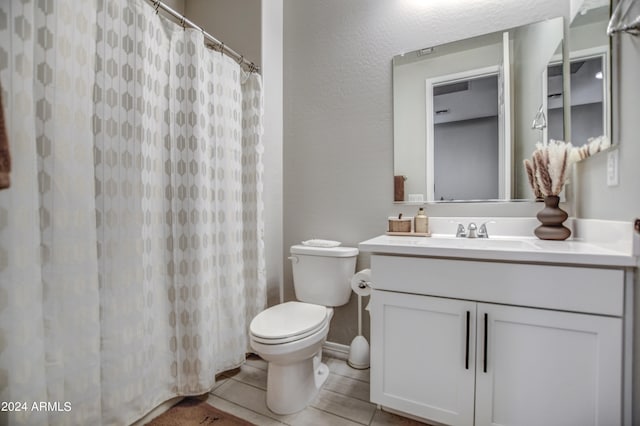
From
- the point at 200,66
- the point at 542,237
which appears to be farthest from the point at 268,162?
the point at 542,237

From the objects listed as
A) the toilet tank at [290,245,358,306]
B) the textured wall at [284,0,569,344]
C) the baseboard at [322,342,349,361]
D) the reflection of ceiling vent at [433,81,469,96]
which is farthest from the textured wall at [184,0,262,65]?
the baseboard at [322,342,349,361]

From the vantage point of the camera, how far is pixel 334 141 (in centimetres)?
195

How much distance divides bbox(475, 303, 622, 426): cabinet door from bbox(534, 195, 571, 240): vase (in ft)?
1.49

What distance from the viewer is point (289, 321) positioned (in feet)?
4.73

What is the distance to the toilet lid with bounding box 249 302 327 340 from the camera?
1318mm

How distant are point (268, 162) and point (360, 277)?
3.33ft

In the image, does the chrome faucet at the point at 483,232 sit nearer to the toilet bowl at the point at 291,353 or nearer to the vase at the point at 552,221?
the vase at the point at 552,221

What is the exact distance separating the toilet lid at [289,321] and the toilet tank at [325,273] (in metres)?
0.11

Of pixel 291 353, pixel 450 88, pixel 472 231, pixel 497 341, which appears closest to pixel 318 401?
pixel 291 353

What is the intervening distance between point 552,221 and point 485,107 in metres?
0.71

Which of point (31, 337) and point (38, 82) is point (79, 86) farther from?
point (31, 337)

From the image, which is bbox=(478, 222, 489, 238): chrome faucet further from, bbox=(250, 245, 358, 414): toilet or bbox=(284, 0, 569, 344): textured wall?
bbox=(250, 245, 358, 414): toilet

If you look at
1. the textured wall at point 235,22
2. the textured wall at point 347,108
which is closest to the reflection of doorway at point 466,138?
the textured wall at point 347,108

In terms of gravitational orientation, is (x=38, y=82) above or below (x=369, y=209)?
above
